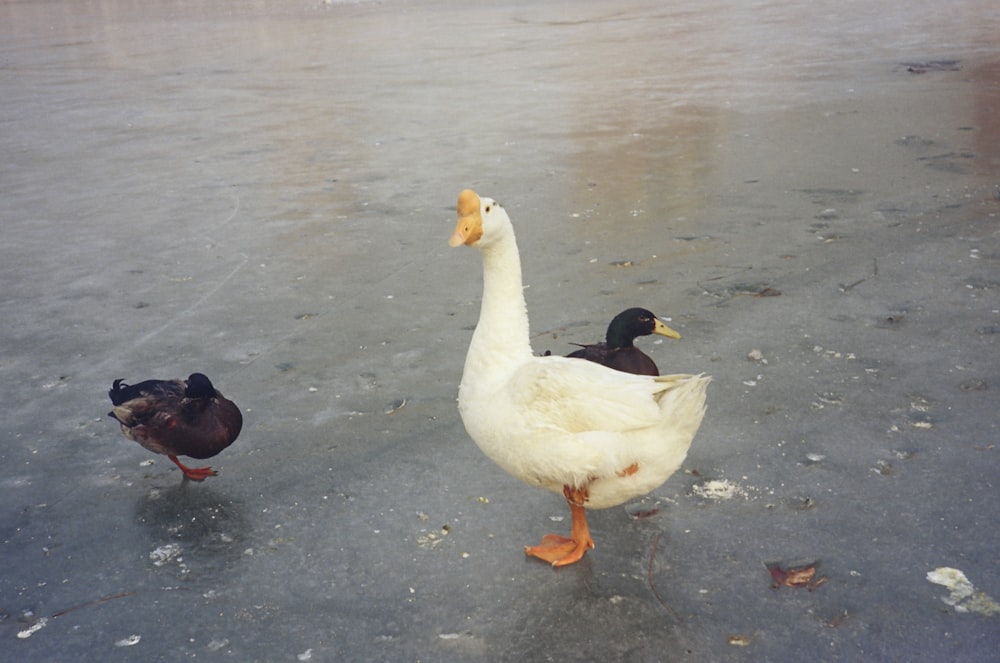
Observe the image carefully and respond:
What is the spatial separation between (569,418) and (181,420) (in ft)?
5.62

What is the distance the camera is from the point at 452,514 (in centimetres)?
377

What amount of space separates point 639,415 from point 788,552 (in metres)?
0.76

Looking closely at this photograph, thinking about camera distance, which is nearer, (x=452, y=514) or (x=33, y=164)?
(x=452, y=514)

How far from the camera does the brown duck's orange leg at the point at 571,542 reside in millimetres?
3422

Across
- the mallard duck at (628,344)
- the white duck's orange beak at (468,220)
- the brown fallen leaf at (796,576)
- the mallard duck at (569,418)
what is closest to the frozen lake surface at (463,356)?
the brown fallen leaf at (796,576)

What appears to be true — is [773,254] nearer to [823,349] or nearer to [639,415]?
[823,349]

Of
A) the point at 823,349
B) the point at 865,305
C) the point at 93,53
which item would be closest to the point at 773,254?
the point at 865,305

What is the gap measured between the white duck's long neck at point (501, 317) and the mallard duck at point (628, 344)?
2.23 ft

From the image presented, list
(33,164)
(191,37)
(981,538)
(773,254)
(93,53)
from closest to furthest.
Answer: (981,538)
(773,254)
(33,164)
(93,53)
(191,37)

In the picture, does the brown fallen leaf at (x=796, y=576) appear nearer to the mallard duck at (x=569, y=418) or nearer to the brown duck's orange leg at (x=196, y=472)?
the mallard duck at (x=569, y=418)

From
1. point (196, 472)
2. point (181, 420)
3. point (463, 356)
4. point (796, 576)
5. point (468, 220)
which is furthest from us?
point (463, 356)

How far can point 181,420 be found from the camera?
3979 millimetres

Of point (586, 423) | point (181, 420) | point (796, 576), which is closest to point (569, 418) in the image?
point (586, 423)

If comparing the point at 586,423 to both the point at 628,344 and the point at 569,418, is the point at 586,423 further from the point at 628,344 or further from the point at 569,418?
the point at 628,344
